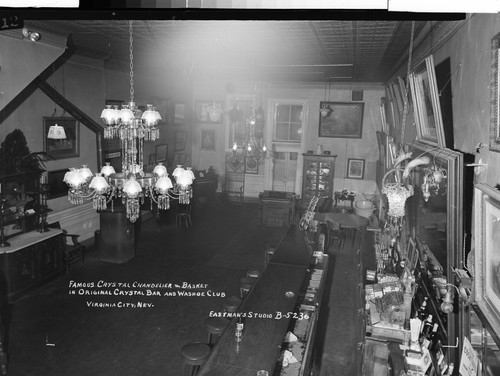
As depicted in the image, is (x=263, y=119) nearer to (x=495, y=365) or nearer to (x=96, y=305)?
(x=96, y=305)

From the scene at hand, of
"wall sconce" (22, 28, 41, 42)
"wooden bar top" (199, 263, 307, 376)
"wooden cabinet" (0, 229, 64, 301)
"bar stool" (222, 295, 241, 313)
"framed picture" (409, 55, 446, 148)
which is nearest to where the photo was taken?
"framed picture" (409, 55, 446, 148)

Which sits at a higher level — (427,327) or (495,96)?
(495,96)

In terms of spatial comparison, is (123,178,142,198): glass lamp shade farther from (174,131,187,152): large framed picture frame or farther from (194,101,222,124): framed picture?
(194,101,222,124): framed picture

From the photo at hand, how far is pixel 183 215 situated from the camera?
4395 millimetres

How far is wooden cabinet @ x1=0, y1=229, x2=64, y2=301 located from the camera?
14.2 ft

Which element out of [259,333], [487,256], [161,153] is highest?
[161,153]

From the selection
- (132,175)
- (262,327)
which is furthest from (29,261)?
(262,327)

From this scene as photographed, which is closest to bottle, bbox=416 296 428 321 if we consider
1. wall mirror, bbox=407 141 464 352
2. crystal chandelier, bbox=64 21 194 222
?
wall mirror, bbox=407 141 464 352

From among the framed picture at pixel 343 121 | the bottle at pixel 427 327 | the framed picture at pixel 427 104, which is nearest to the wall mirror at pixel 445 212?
the framed picture at pixel 427 104

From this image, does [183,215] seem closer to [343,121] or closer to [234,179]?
[234,179]

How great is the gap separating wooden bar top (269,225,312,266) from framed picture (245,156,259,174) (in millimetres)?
888

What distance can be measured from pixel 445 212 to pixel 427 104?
815 mm

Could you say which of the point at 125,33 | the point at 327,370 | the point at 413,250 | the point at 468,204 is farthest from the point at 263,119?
the point at 327,370

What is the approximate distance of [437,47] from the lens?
9.46 ft
